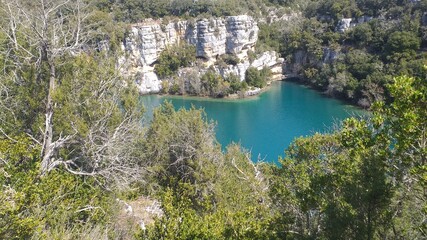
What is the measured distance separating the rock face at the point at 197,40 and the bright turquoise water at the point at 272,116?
525cm

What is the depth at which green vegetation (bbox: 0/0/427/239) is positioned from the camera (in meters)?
4.55

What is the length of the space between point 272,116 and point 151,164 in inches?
960

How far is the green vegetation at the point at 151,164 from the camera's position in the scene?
455 centimetres

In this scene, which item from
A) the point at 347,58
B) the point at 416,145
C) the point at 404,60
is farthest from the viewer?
→ the point at 347,58

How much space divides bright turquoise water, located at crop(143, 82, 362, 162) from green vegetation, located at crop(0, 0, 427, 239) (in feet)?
46.4

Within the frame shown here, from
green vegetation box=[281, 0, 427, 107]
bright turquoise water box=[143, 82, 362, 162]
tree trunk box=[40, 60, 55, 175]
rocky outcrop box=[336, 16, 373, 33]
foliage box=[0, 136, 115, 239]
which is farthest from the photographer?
rocky outcrop box=[336, 16, 373, 33]

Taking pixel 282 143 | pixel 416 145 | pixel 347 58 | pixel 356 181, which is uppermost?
pixel 416 145

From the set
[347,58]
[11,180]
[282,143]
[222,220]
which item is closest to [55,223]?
[11,180]

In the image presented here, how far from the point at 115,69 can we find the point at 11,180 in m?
5.28

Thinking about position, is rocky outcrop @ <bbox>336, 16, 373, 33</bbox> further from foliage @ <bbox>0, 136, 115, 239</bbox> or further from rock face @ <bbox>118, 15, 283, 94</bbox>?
foliage @ <bbox>0, 136, 115, 239</bbox>

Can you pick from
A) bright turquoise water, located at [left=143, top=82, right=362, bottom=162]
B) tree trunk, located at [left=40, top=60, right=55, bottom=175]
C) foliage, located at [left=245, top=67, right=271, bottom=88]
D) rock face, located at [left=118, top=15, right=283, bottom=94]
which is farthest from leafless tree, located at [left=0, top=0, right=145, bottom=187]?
rock face, located at [left=118, top=15, right=283, bottom=94]

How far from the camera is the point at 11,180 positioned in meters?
5.69

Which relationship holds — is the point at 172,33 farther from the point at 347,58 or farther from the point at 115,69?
the point at 115,69

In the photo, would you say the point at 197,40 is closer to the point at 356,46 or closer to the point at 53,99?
the point at 356,46
